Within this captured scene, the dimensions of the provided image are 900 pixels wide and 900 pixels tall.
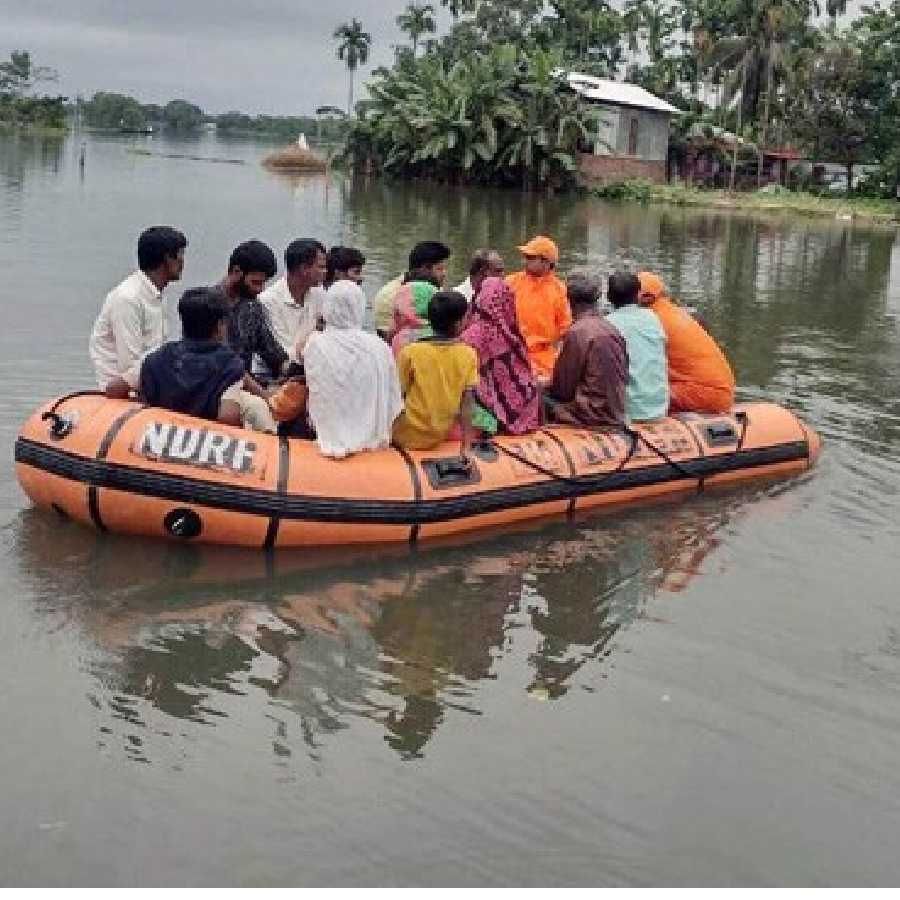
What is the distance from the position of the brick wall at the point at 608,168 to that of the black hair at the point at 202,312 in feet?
121

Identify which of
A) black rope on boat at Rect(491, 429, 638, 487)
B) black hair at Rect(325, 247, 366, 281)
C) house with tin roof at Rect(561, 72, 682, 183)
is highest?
house with tin roof at Rect(561, 72, 682, 183)

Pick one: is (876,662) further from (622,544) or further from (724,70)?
(724,70)

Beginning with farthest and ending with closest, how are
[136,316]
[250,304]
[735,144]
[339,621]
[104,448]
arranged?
[735,144], [250,304], [136,316], [104,448], [339,621]

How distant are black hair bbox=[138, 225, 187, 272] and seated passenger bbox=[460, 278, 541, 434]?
176 cm

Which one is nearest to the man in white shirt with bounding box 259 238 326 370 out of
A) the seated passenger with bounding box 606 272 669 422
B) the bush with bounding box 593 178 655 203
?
the seated passenger with bounding box 606 272 669 422

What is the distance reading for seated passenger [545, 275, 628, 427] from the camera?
741 cm

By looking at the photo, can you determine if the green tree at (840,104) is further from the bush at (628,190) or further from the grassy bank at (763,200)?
the bush at (628,190)

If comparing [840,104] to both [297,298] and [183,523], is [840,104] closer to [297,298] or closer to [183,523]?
[297,298]

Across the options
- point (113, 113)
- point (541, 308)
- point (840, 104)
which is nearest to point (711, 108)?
point (840, 104)

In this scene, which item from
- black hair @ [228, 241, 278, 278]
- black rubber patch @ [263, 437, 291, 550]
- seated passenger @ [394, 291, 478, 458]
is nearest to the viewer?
black rubber patch @ [263, 437, 291, 550]

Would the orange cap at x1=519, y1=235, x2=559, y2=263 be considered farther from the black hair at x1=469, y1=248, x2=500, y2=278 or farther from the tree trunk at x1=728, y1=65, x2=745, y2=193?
the tree trunk at x1=728, y1=65, x2=745, y2=193

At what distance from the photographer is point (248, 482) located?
237 inches

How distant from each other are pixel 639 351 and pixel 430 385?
1737 mm
